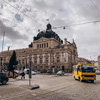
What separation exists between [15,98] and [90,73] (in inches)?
539

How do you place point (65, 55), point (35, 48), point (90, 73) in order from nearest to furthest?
point (90, 73) → point (65, 55) → point (35, 48)

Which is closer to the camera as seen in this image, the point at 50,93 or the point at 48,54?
the point at 50,93

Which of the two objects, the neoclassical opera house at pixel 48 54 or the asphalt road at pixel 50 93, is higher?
the neoclassical opera house at pixel 48 54

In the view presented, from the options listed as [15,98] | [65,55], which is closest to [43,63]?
[65,55]

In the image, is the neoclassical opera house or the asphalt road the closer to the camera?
the asphalt road

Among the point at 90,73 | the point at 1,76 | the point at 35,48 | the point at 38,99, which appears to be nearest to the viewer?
the point at 38,99

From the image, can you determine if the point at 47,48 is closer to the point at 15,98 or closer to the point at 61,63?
the point at 61,63

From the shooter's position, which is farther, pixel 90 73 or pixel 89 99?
pixel 90 73

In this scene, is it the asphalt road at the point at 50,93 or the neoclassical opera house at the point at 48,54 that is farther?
the neoclassical opera house at the point at 48,54

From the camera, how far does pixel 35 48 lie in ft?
266

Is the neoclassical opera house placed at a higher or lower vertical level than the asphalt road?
higher

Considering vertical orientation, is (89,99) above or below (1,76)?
below

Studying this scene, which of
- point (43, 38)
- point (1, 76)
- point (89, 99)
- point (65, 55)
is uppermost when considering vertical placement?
point (43, 38)

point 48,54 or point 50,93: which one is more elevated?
point 48,54
